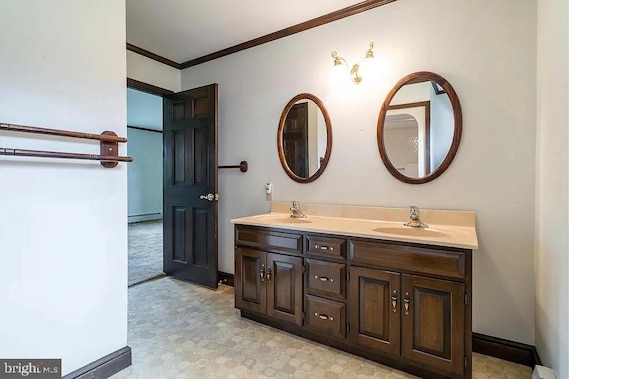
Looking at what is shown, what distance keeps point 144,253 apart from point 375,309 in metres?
4.05

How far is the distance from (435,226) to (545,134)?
0.81 meters

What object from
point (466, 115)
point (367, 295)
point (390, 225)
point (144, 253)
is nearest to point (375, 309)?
point (367, 295)

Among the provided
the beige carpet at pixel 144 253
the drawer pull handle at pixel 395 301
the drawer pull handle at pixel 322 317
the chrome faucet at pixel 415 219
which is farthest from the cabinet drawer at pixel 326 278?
the beige carpet at pixel 144 253

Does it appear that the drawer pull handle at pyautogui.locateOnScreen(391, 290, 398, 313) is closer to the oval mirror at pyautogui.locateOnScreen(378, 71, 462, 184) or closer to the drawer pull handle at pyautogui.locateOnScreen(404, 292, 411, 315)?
the drawer pull handle at pyautogui.locateOnScreen(404, 292, 411, 315)

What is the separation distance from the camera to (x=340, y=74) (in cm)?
230

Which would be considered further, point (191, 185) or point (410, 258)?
point (191, 185)

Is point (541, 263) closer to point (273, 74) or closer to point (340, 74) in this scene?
point (340, 74)

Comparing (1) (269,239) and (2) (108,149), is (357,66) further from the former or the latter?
(2) (108,149)

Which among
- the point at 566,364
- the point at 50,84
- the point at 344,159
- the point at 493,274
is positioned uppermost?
the point at 50,84

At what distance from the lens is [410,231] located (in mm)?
1849

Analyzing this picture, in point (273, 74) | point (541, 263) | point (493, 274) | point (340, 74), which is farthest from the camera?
point (273, 74)

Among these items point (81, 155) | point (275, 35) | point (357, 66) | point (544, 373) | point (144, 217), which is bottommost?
point (544, 373)

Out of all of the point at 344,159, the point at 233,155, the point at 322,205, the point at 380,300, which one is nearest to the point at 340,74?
the point at 344,159

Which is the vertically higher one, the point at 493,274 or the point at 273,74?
the point at 273,74
